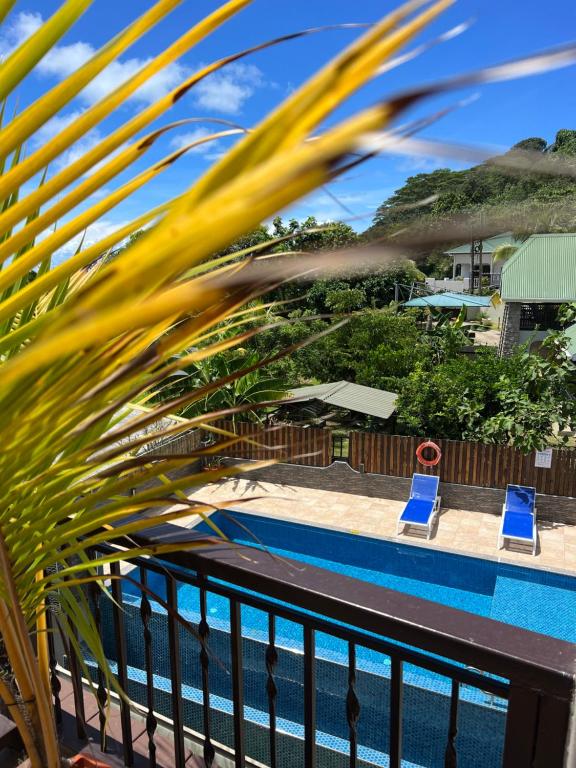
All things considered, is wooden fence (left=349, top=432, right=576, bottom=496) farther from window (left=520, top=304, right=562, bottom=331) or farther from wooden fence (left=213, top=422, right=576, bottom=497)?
window (left=520, top=304, right=562, bottom=331)

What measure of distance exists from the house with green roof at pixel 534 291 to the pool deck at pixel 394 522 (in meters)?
9.50

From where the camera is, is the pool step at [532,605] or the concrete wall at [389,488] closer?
the pool step at [532,605]

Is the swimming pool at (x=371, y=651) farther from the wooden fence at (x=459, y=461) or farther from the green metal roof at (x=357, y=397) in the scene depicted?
the green metal roof at (x=357, y=397)

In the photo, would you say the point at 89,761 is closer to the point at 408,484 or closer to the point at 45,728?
the point at 45,728

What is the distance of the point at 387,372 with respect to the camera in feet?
45.1

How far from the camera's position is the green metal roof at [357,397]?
11.4 m

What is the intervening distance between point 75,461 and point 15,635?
16.2 inches

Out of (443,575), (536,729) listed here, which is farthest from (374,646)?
(443,575)

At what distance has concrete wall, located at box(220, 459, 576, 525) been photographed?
9477mm

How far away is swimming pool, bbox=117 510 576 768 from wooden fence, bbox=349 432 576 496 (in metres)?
1.88

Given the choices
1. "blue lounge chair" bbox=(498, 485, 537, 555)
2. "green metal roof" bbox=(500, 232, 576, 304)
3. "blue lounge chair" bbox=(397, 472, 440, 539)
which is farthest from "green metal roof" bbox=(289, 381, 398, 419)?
"green metal roof" bbox=(500, 232, 576, 304)

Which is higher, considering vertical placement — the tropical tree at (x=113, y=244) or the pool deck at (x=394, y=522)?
the tropical tree at (x=113, y=244)

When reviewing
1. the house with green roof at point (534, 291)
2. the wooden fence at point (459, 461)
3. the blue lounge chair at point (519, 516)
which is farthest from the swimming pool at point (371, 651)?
the house with green roof at point (534, 291)

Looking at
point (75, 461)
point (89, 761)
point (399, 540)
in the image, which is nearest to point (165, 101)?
point (75, 461)
